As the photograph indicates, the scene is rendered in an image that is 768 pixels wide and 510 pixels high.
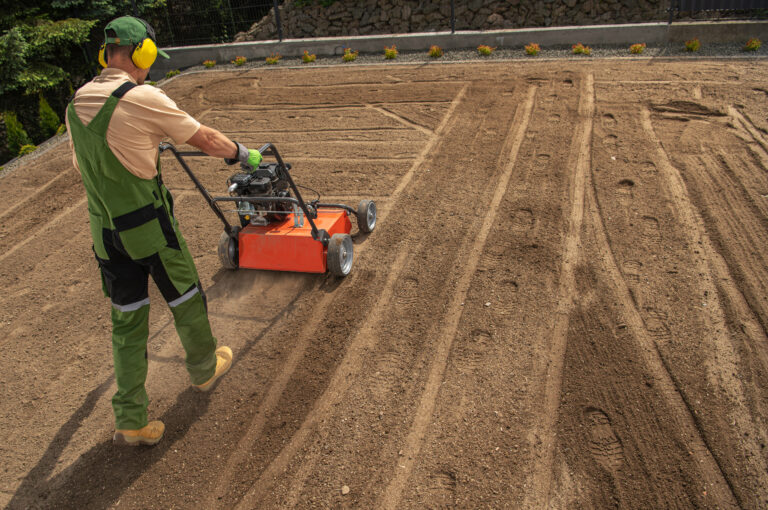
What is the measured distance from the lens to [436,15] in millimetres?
16969

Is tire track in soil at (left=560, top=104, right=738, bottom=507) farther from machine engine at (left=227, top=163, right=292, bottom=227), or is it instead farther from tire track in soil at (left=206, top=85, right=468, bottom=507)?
machine engine at (left=227, top=163, right=292, bottom=227)

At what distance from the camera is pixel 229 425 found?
13.2 feet

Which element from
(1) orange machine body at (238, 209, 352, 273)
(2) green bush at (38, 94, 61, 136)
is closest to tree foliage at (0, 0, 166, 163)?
(2) green bush at (38, 94, 61, 136)

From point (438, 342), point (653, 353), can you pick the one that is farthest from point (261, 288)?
point (653, 353)

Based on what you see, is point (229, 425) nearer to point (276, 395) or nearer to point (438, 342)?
point (276, 395)

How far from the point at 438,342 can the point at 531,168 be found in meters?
3.73

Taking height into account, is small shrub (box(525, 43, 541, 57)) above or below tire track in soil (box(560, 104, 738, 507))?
above

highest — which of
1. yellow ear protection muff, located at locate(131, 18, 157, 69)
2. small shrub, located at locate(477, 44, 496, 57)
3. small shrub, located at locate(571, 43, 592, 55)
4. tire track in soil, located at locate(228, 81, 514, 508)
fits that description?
yellow ear protection muff, located at locate(131, 18, 157, 69)

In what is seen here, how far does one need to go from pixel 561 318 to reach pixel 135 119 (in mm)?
3619

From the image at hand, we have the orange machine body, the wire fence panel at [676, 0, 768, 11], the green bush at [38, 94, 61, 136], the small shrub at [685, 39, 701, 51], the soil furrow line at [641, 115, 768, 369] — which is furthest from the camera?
the green bush at [38, 94, 61, 136]

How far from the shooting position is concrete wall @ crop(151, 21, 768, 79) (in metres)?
12.2

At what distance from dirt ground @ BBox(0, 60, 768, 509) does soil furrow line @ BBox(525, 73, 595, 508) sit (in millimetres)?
20

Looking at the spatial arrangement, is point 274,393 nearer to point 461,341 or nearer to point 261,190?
point 461,341

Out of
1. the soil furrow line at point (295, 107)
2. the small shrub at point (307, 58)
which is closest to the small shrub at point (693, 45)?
the soil furrow line at point (295, 107)
